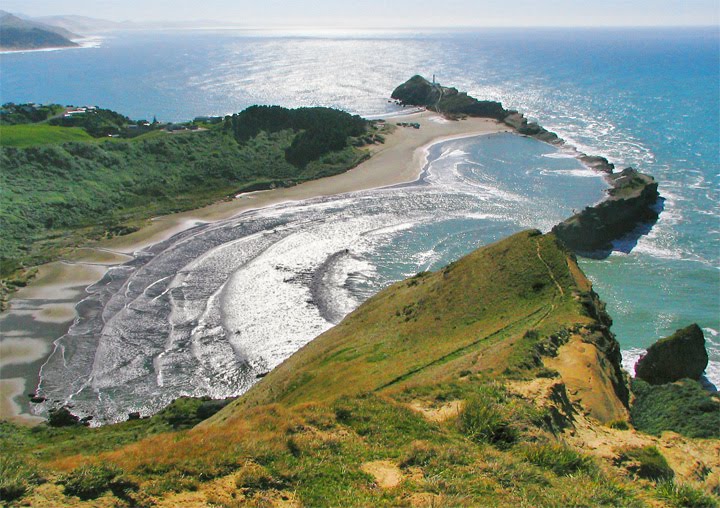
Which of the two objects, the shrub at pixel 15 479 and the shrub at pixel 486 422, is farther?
the shrub at pixel 486 422

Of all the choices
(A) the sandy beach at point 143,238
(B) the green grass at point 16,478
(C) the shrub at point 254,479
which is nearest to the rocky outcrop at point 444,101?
(A) the sandy beach at point 143,238

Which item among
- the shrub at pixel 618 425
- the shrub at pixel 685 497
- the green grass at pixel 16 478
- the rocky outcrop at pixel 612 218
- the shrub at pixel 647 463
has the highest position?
the green grass at pixel 16 478

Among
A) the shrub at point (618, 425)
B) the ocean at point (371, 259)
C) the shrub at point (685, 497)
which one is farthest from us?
the ocean at point (371, 259)

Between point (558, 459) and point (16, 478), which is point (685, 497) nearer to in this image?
point (558, 459)

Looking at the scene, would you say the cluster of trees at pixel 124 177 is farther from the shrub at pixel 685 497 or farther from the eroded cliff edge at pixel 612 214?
the shrub at pixel 685 497

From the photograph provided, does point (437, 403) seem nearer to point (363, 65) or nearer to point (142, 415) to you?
point (142, 415)

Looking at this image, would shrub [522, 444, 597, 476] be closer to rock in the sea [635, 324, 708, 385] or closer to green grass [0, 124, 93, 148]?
rock in the sea [635, 324, 708, 385]
